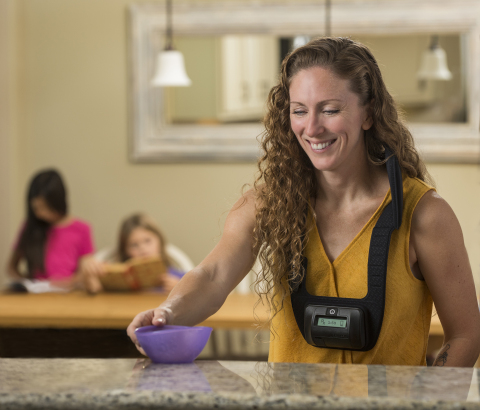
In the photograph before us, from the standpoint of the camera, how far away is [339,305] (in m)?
1.13

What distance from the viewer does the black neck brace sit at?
1.11 m

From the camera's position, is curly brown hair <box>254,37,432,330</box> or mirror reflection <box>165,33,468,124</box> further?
mirror reflection <box>165,33,468,124</box>

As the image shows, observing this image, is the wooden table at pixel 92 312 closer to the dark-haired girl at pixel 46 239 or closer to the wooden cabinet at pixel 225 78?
the dark-haired girl at pixel 46 239

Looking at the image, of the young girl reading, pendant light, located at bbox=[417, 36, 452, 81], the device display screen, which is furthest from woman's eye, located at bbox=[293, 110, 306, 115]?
pendant light, located at bbox=[417, 36, 452, 81]

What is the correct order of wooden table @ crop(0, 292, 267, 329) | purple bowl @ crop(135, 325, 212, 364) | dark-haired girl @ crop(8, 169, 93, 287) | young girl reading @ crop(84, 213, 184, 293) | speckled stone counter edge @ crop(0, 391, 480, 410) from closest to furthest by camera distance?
speckled stone counter edge @ crop(0, 391, 480, 410) < purple bowl @ crop(135, 325, 212, 364) < wooden table @ crop(0, 292, 267, 329) < young girl reading @ crop(84, 213, 184, 293) < dark-haired girl @ crop(8, 169, 93, 287)

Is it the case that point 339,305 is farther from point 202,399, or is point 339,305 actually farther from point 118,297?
point 118,297

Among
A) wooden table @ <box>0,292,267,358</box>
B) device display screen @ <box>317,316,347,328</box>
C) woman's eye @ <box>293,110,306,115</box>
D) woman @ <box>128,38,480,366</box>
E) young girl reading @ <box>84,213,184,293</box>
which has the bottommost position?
wooden table @ <box>0,292,267,358</box>

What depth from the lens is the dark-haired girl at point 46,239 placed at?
321 cm

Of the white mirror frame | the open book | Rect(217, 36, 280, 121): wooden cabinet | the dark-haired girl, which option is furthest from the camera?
Rect(217, 36, 280, 121): wooden cabinet

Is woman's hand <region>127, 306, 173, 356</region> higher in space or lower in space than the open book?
higher

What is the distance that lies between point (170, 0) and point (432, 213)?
292cm

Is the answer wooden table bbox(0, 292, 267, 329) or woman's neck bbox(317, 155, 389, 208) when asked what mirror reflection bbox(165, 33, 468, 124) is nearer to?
wooden table bbox(0, 292, 267, 329)

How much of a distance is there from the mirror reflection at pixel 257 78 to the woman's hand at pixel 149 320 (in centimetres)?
271

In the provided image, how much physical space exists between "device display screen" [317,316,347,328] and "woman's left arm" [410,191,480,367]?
0.63ft
